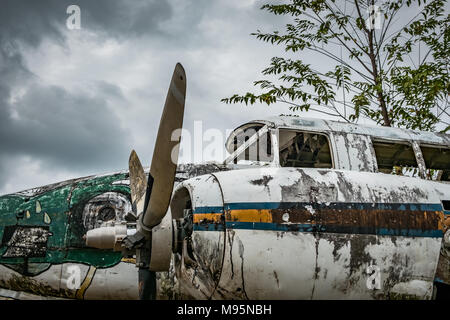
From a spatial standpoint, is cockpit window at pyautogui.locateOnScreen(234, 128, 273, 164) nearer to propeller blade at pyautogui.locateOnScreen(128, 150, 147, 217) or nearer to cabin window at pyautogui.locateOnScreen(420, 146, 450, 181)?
propeller blade at pyautogui.locateOnScreen(128, 150, 147, 217)

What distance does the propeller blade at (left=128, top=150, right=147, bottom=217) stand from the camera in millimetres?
4566

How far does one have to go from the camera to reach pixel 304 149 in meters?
5.83

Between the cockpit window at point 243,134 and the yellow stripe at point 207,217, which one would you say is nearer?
the yellow stripe at point 207,217

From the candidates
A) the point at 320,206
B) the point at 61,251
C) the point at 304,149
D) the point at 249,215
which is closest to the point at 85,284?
the point at 61,251

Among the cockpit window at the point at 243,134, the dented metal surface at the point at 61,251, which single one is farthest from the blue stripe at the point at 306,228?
the dented metal surface at the point at 61,251

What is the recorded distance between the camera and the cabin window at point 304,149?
207 inches

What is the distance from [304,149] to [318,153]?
238 millimetres

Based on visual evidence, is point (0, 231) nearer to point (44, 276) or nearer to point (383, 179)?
point (44, 276)

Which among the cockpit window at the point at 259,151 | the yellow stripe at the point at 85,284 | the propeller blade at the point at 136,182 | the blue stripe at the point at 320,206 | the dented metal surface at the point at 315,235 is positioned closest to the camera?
the dented metal surface at the point at 315,235

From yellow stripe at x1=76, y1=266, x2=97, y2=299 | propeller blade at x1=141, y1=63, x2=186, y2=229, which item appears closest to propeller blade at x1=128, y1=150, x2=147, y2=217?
propeller blade at x1=141, y1=63, x2=186, y2=229

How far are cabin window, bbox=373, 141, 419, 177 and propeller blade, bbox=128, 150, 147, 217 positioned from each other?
328cm

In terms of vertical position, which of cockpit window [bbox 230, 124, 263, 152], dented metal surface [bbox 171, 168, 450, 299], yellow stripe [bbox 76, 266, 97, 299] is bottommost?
yellow stripe [bbox 76, 266, 97, 299]

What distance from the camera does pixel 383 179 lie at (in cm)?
418

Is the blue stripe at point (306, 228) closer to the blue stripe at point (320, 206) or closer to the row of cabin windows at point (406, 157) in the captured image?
the blue stripe at point (320, 206)
